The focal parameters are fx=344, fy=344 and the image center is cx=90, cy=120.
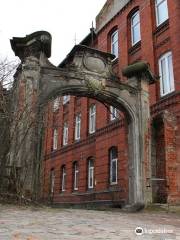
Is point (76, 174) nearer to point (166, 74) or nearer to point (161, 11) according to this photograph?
point (166, 74)

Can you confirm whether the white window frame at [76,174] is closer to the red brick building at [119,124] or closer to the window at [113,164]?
the red brick building at [119,124]

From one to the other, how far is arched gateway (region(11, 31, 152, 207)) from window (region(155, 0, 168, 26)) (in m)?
4.63

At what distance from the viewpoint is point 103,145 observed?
19.1 m

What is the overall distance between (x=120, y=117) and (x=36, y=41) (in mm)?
7813

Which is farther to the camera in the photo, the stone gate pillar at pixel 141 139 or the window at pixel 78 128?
the window at pixel 78 128

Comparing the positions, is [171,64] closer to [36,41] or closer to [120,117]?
[120,117]

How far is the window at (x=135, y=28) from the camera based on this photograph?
1875 centimetres

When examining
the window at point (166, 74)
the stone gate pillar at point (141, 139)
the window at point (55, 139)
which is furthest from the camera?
the window at point (55, 139)

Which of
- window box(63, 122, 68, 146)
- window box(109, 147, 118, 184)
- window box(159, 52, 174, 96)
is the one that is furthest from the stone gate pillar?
window box(63, 122, 68, 146)

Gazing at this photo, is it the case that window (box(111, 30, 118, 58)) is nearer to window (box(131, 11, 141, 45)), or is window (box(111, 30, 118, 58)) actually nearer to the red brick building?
the red brick building

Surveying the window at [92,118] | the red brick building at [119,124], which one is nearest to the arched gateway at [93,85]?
the red brick building at [119,124]

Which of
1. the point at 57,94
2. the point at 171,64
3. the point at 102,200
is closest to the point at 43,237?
the point at 57,94

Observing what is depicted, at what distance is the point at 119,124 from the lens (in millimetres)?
17844

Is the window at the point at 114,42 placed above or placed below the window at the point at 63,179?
above
